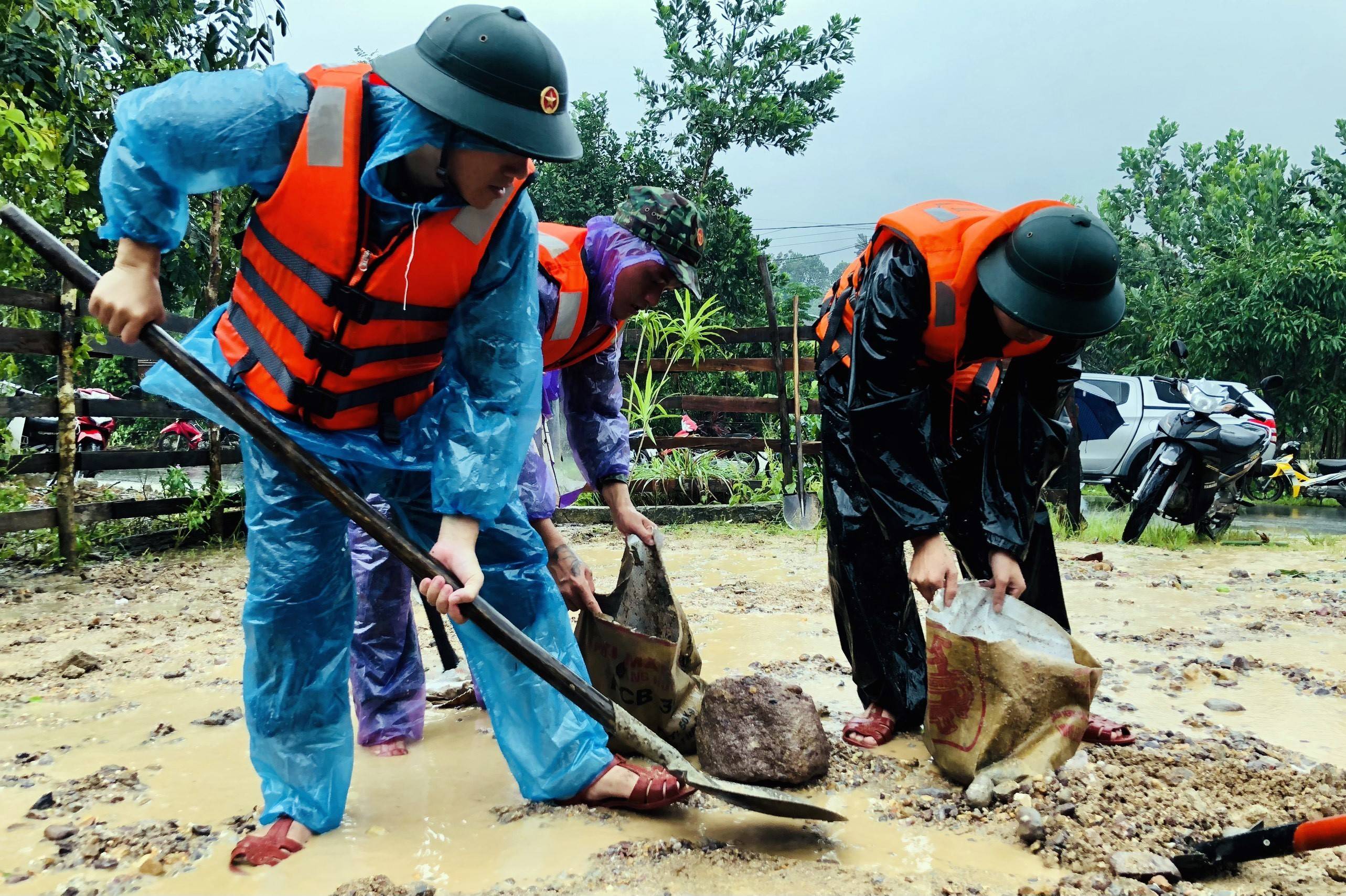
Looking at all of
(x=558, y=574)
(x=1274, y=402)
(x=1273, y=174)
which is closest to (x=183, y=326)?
(x=558, y=574)

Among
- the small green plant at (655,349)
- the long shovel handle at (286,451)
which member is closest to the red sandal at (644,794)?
the long shovel handle at (286,451)

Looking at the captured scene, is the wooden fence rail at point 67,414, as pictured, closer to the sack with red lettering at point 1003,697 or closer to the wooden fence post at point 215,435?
the wooden fence post at point 215,435

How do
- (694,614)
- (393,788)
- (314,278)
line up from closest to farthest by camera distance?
(314,278)
(393,788)
(694,614)

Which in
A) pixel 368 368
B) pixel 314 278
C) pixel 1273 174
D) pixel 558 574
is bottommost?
pixel 558 574

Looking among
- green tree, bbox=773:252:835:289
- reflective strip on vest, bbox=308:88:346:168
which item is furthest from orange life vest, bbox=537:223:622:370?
green tree, bbox=773:252:835:289

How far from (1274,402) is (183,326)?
14288 millimetres

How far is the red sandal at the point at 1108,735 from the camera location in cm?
259

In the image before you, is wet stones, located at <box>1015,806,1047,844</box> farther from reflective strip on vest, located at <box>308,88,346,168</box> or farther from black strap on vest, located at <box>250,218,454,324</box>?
reflective strip on vest, located at <box>308,88,346,168</box>

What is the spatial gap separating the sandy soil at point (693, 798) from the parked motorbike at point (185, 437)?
12.1 feet

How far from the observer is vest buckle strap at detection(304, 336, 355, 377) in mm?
1942

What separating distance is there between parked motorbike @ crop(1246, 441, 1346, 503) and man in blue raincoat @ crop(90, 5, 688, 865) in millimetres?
9044

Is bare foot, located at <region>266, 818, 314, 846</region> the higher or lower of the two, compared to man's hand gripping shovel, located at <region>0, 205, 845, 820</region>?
lower

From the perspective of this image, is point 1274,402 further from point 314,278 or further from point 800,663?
point 314,278

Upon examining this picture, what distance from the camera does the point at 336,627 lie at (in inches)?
85.7
